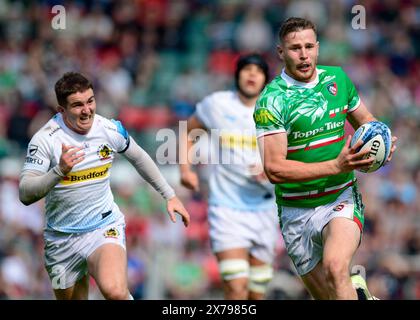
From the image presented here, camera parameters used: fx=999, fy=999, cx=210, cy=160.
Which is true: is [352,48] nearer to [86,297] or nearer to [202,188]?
[202,188]

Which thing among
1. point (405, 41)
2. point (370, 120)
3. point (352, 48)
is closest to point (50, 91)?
point (352, 48)

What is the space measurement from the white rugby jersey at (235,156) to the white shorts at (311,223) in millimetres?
2256

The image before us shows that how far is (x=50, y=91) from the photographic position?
54.0 feet

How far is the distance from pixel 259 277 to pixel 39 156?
325 centimetres

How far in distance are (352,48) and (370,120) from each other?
11188 millimetres

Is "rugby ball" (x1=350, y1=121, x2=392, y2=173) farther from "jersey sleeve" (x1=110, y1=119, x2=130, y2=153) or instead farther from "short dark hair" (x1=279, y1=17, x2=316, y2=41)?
"jersey sleeve" (x1=110, y1=119, x2=130, y2=153)

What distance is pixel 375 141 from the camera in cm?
723

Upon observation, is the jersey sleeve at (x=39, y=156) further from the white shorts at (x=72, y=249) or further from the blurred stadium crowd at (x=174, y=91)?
the blurred stadium crowd at (x=174, y=91)

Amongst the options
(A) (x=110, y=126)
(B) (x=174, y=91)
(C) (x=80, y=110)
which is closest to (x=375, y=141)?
(A) (x=110, y=126)

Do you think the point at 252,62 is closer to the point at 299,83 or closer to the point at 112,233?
the point at 299,83

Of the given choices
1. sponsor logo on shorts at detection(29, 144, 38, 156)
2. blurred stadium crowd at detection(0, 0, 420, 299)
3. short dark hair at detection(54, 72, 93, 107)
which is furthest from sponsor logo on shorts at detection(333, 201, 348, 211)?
blurred stadium crowd at detection(0, 0, 420, 299)

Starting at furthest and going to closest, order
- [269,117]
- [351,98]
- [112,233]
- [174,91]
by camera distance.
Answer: [174,91]
[112,233]
[351,98]
[269,117]

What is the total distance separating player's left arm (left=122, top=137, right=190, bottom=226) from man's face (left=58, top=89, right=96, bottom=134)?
1.51 feet

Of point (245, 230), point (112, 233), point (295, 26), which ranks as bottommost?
point (245, 230)
